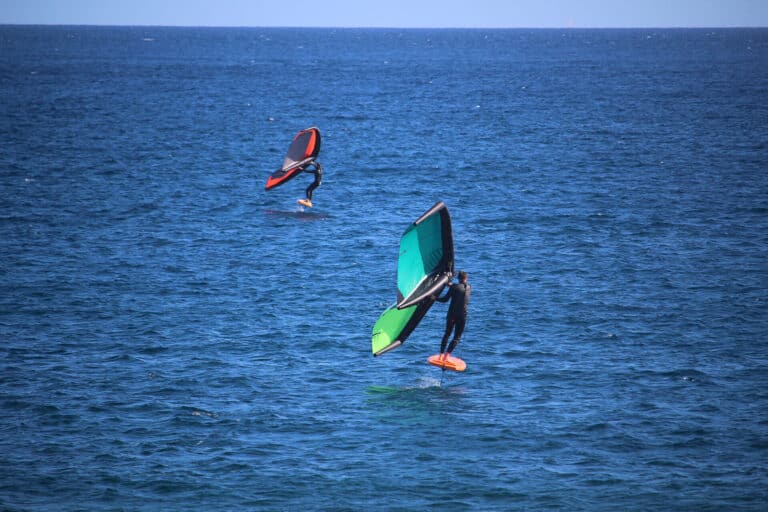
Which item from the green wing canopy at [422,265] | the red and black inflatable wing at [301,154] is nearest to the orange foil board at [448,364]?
the green wing canopy at [422,265]

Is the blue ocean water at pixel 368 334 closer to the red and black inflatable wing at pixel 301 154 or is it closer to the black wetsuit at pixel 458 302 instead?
the black wetsuit at pixel 458 302

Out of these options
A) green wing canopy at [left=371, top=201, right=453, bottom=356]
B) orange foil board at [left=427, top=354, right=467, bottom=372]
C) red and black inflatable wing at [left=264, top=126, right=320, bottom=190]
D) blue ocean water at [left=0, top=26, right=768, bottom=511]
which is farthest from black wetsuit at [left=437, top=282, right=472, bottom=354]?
red and black inflatable wing at [left=264, top=126, right=320, bottom=190]

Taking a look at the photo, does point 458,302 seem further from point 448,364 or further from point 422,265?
point 448,364

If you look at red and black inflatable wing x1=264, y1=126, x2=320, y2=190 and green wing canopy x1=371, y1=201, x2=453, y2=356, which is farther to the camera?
red and black inflatable wing x1=264, y1=126, x2=320, y2=190

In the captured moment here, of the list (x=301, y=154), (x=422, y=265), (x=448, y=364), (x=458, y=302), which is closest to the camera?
(x=458, y=302)

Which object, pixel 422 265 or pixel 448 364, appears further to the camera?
pixel 448 364

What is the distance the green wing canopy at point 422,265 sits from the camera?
24703 mm

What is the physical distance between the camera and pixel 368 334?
32031 mm

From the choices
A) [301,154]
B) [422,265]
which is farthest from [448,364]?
[301,154]

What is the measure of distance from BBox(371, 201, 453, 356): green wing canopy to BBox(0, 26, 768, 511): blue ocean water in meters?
2.31

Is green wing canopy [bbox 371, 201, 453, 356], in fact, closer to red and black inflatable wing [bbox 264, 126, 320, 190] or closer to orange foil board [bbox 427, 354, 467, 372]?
orange foil board [bbox 427, 354, 467, 372]

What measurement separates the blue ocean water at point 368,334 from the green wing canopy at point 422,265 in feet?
7.59

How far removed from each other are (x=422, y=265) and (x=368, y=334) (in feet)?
22.7

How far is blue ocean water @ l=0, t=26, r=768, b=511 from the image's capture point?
21984 mm
